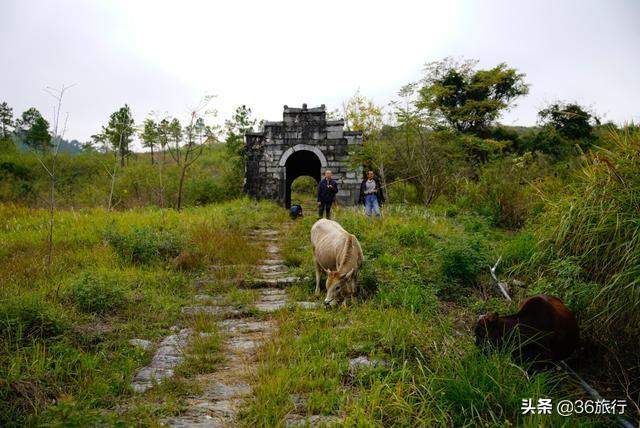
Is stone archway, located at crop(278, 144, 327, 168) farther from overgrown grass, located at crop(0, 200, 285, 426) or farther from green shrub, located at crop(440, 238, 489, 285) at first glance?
green shrub, located at crop(440, 238, 489, 285)

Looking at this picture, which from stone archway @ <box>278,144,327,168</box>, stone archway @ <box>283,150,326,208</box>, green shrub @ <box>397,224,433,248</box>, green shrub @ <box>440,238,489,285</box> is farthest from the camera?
stone archway @ <box>283,150,326,208</box>

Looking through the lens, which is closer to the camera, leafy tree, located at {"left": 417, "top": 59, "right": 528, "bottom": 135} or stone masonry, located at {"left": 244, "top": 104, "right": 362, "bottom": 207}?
stone masonry, located at {"left": 244, "top": 104, "right": 362, "bottom": 207}

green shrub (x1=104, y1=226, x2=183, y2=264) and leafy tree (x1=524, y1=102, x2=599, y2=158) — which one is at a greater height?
leafy tree (x1=524, y1=102, x2=599, y2=158)

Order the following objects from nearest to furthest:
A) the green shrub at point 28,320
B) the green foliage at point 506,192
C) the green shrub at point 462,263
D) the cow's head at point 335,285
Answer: the green shrub at point 28,320 < the cow's head at point 335,285 < the green shrub at point 462,263 < the green foliage at point 506,192

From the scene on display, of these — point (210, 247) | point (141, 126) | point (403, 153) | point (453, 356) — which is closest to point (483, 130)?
point (403, 153)

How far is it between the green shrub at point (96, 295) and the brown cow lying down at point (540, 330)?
4.67 meters

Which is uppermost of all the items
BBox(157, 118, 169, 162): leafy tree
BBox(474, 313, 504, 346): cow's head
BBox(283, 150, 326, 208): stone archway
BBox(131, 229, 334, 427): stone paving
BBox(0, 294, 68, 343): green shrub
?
BBox(157, 118, 169, 162): leafy tree

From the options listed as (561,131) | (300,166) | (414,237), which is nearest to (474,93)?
(561,131)

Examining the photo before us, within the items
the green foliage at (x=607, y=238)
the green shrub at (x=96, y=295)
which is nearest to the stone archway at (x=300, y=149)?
the green foliage at (x=607, y=238)

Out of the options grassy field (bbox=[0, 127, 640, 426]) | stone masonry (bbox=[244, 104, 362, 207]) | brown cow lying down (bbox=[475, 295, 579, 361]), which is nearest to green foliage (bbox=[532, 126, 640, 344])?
grassy field (bbox=[0, 127, 640, 426])

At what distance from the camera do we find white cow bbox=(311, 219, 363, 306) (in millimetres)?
5418

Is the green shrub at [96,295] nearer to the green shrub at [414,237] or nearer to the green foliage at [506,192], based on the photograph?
the green shrub at [414,237]

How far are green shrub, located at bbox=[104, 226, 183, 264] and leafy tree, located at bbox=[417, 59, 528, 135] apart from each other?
27512 millimetres

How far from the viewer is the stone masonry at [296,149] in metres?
17.8
